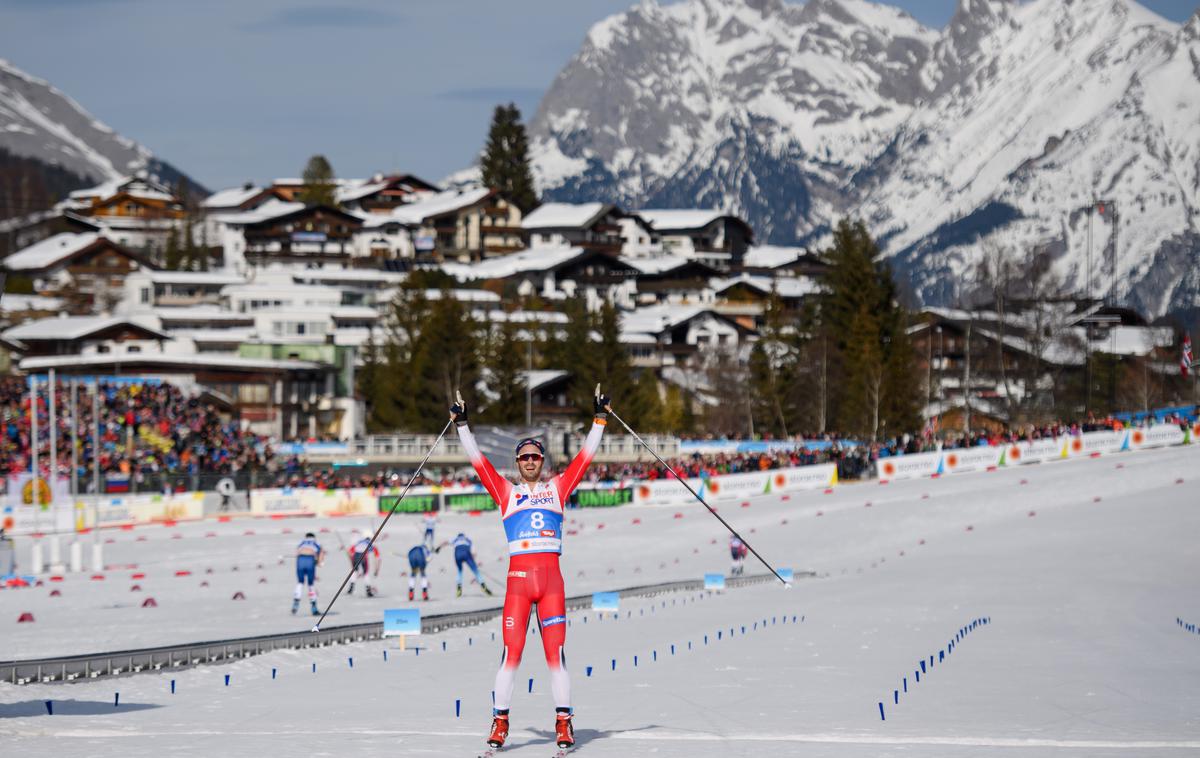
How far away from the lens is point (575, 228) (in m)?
151

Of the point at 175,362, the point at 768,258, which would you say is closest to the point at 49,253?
the point at 175,362

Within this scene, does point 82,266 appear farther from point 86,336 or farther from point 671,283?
point 671,283

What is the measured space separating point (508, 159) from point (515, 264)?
143 ft

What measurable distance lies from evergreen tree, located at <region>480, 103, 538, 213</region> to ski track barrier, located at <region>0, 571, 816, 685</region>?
14957 centimetres

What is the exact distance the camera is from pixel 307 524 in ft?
161

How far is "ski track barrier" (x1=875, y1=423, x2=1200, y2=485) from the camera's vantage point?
179 feet

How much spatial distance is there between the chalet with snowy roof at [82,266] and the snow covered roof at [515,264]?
26.6 m

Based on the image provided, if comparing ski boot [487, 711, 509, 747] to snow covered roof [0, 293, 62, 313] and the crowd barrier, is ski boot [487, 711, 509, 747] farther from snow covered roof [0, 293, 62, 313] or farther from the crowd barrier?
snow covered roof [0, 293, 62, 313]

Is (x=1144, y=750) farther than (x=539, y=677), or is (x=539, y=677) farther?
(x=539, y=677)

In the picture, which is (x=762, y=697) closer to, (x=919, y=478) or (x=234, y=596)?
(x=234, y=596)

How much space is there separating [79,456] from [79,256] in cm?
8727

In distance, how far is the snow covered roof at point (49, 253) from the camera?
136 meters

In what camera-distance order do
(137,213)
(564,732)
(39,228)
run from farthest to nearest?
(39,228) < (137,213) < (564,732)

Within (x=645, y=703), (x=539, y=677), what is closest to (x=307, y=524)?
(x=539, y=677)
